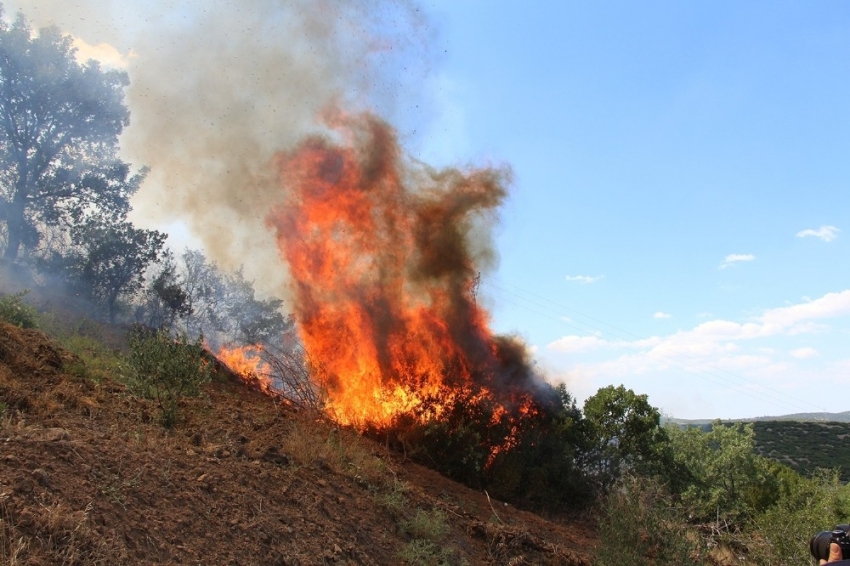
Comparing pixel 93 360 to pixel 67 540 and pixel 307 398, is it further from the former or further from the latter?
pixel 67 540

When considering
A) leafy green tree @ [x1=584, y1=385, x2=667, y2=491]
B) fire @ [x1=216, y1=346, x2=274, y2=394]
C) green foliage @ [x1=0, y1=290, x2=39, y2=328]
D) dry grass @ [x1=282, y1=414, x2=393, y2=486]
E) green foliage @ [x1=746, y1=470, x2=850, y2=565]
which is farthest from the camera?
leafy green tree @ [x1=584, y1=385, x2=667, y2=491]

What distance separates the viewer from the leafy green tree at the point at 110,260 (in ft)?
74.4

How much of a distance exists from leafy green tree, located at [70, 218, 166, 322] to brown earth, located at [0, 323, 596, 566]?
12.5 metres

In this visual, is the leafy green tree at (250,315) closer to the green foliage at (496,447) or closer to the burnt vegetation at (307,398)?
the burnt vegetation at (307,398)

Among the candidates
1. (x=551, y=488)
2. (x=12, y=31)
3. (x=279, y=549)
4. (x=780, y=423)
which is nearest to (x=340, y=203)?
(x=551, y=488)

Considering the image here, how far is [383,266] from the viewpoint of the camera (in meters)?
16.3

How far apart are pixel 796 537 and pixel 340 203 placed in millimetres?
12699

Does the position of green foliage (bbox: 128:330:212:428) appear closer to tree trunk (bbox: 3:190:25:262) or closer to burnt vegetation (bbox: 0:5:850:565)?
burnt vegetation (bbox: 0:5:850:565)

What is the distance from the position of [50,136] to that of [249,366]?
50.5 ft

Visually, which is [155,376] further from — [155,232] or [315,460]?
[155,232]

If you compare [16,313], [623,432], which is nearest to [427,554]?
[16,313]

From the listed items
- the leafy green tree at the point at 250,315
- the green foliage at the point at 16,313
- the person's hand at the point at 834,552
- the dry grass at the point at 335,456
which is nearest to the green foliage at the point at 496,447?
the dry grass at the point at 335,456

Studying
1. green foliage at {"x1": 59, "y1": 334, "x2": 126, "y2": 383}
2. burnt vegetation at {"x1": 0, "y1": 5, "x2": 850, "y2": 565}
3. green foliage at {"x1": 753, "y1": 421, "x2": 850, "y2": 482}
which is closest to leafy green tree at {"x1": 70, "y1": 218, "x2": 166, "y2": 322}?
burnt vegetation at {"x1": 0, "y1": 5, "x2": 850, "y2": 565}

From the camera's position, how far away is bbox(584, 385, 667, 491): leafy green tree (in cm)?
1823
